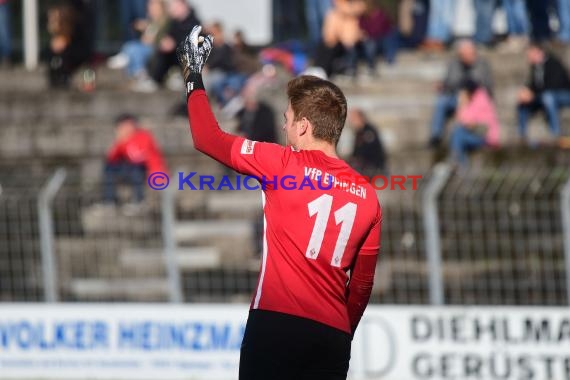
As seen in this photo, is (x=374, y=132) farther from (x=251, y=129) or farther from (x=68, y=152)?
(x=68, y=152)

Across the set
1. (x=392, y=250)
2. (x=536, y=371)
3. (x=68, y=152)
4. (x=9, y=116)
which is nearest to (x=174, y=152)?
(x=68, y=152)

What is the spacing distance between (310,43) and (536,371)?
944 centimetres

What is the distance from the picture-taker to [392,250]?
11.2 m

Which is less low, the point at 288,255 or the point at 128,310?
the point at 288,255

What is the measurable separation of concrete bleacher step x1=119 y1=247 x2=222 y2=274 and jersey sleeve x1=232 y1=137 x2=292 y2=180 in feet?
21.3

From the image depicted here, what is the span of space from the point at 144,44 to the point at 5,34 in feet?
8.60

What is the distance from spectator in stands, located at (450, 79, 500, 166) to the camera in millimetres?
14141

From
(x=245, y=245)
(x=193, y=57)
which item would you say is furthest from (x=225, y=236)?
(x=193, y=57)

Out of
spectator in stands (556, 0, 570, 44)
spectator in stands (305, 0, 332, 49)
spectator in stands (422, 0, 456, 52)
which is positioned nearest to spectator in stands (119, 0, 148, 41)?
spectator in stands (305, 0, 332, 49)

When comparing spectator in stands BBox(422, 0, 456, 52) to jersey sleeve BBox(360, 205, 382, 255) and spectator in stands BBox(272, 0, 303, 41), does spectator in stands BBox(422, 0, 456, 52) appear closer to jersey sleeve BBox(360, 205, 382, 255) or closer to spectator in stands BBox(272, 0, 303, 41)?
spectator in stands BBox(272, 0, 303, 41)

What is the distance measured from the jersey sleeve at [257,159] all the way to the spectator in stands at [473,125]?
9.36 meters

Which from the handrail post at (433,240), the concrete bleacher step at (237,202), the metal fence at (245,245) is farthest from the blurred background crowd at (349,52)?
the handrail post at (433,240)

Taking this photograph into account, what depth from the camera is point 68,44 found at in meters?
17.5

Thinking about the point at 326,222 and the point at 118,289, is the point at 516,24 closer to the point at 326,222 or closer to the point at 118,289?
the point at 118,289
